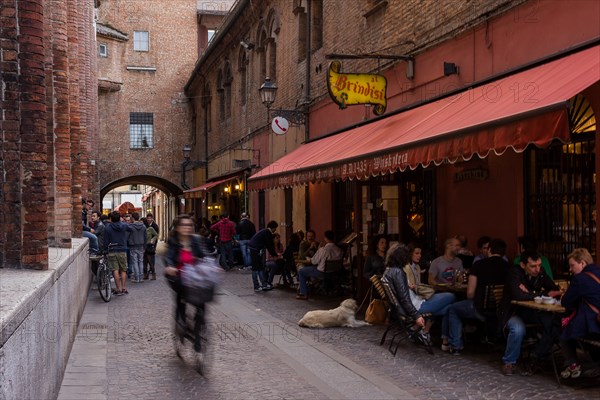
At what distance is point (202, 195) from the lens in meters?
29.6

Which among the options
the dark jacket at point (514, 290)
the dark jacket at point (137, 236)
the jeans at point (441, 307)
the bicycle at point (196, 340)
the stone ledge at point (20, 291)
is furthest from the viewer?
the dark jacket at point (137, 236)

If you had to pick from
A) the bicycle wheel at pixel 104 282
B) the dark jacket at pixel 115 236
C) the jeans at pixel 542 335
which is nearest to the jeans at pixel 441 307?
the jeans at pixel 542 335

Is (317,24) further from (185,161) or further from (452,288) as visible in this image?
(185,161)

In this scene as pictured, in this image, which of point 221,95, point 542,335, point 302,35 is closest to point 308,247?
point 302,35

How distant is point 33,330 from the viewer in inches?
176

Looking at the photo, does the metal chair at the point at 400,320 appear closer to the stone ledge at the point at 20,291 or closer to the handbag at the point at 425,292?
the handbag at the point at 425,292

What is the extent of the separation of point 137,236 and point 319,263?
533 centimetres

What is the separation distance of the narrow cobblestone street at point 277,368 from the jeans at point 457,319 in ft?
0.71

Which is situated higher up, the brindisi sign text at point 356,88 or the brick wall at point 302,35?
the brick wall at point 302,35

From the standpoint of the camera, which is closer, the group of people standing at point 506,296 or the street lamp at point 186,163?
the group of people standing at point 506,296

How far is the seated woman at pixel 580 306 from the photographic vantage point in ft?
21.3

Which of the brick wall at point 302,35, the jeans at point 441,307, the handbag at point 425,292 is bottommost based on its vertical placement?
the jeans at point 441,307

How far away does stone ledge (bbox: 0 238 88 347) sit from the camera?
138 inches

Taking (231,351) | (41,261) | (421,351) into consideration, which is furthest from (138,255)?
(41,261)
